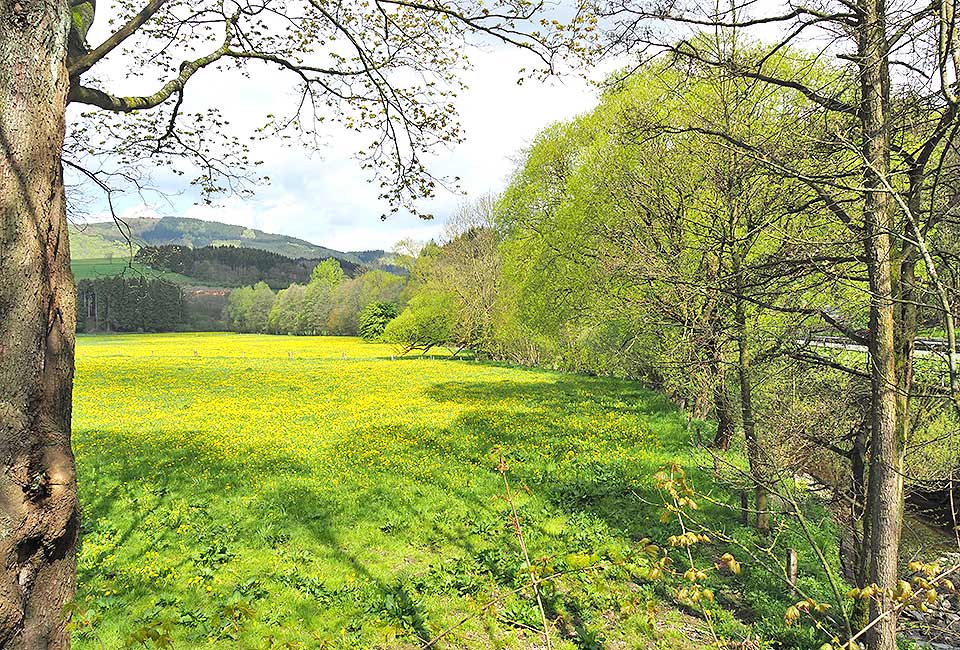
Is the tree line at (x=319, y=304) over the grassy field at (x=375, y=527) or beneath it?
over

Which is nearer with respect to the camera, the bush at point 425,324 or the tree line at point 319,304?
the bush at point 425,324

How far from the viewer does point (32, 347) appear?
344cm

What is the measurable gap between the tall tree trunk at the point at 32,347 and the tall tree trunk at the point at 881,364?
262 inches

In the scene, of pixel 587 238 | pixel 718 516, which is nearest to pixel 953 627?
pixel 718 516

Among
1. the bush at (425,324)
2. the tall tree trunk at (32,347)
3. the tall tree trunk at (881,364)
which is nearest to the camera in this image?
the tall tree trunk at (32,347)

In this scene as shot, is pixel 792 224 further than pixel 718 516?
No

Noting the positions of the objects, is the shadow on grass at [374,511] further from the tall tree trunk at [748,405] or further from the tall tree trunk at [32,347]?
the tall tree trunk at [32,347]

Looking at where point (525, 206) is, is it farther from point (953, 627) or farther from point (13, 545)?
point (13, 545)

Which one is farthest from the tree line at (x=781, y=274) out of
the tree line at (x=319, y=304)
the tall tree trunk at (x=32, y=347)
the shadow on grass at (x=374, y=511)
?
the tree line at (x=319, y=304)

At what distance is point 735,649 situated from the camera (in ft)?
21.4

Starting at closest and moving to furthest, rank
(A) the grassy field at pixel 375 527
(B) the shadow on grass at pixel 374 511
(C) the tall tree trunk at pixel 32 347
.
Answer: (C) the tall tree trunk at pixel 32 347
(A) the grassy field at pixel 375 527
(B) the shadow on grass at pixel 374 511

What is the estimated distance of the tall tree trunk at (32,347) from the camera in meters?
3.25

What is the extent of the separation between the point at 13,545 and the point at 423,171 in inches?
230

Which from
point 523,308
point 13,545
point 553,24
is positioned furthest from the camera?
point 523,308
